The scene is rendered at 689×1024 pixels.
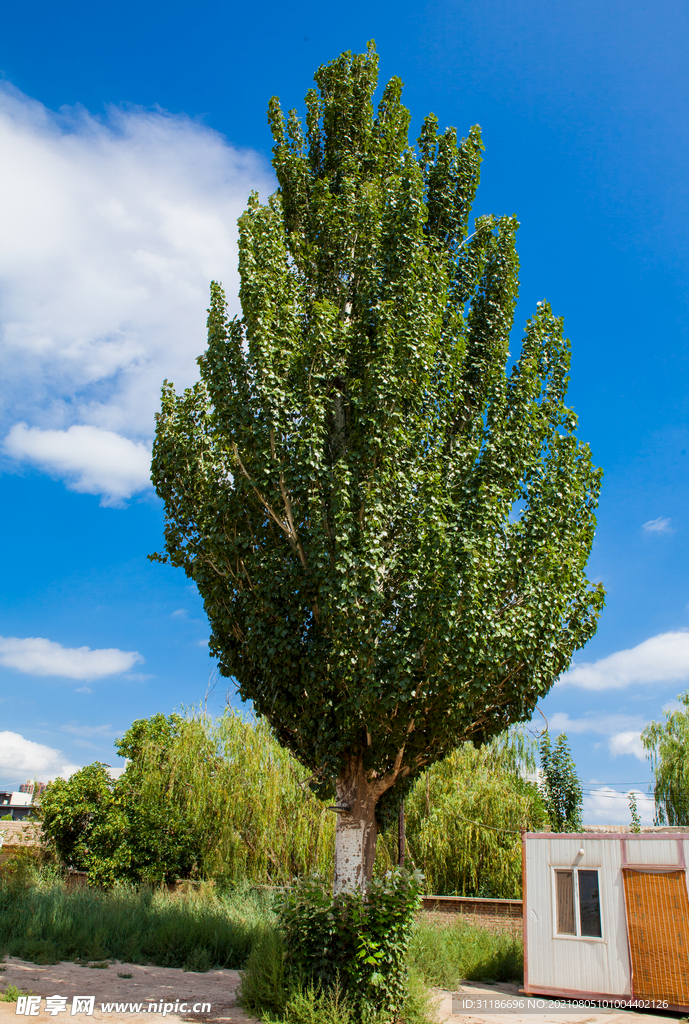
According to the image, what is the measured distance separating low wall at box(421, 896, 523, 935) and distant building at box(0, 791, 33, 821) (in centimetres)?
5894

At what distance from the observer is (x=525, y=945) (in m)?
11.8

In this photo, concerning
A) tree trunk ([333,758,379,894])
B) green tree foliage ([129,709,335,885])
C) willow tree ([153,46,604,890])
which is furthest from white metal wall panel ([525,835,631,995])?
green tree foliage ([129,709,335,885])

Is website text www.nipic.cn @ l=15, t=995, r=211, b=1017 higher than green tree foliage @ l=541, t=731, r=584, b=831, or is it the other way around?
green tree foliage @ l=541, t=731, r=584, b=831

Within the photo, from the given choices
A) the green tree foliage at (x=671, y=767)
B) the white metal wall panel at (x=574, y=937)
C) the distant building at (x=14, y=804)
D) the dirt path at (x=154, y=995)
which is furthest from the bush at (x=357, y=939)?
the distant building at (x=14, y=804)

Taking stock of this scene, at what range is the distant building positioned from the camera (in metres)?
63.1

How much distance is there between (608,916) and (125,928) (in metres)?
8.47

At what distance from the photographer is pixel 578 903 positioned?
37.4ft

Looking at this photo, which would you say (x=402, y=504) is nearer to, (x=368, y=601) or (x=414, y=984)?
(x=368, y=601)

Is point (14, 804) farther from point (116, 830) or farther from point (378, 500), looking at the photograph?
point (378, 500)

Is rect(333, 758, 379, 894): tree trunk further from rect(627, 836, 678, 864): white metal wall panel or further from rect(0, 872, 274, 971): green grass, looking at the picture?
rect(627, 836, 678, 864): white metal wall panel

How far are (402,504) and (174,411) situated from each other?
162 inches

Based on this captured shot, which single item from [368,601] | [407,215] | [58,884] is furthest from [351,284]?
[58,884]

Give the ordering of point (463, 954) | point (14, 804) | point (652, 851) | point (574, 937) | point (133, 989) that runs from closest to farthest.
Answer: point (133, 989)
point (652, 851)
point (574, 937)
point (463, 954)
point (14, 804)

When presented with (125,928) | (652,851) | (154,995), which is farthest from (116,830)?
(652,851)
